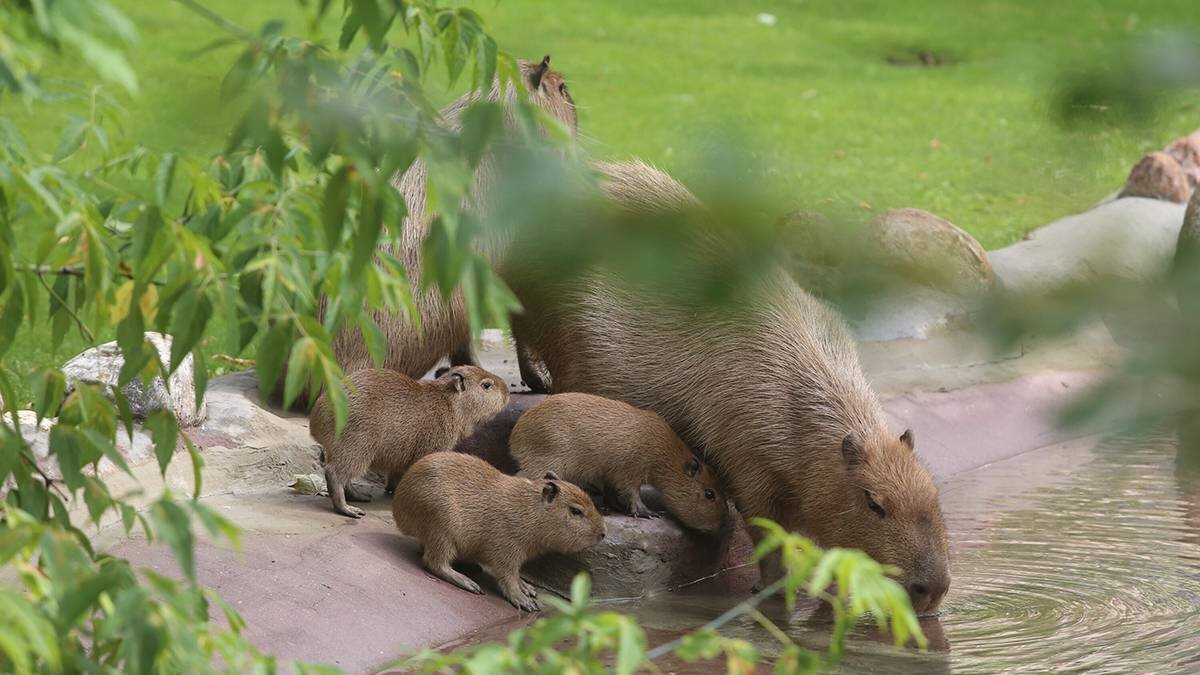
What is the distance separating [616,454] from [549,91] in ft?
6.03

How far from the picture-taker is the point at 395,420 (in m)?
5.49

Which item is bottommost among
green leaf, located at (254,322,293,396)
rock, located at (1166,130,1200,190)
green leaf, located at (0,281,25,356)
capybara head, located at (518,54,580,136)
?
green leaf, located at (0,281,25,356)

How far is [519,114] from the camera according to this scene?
1611mm

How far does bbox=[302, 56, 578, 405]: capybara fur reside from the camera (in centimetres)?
631

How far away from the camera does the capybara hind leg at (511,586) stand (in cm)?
527

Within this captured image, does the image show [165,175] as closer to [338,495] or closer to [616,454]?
[338,495]

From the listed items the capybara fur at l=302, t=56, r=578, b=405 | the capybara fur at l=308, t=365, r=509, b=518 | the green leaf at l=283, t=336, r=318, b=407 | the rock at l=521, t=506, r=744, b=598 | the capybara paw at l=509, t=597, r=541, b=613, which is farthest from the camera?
the capybara fur at l=302, t=56, r=578, b=405

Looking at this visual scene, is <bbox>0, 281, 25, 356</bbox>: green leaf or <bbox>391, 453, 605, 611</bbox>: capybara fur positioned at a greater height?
<bbox>0, 281, 25, 356</bbox>: green leaf

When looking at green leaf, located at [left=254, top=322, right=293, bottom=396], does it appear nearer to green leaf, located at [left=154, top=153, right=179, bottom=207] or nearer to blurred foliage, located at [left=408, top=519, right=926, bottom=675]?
green leaf, located at [left=154, top=153, right=179, bottom=207]

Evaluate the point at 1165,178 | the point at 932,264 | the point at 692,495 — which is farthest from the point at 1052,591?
the point at 1165,178

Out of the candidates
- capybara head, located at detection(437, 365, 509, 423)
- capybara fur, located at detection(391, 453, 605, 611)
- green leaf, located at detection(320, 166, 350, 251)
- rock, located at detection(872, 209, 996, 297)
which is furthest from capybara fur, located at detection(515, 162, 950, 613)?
rock, located at detection(872, 209, 996, 297)

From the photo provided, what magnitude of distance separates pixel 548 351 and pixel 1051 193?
5562 millimetres

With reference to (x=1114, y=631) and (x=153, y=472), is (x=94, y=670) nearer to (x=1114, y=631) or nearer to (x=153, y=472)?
(x=153, y=472)

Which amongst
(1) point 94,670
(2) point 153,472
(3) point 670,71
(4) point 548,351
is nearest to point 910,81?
(3) point 670,71
